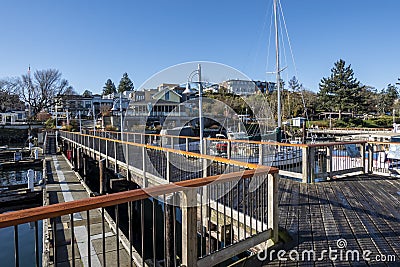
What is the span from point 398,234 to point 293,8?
14.0 meters

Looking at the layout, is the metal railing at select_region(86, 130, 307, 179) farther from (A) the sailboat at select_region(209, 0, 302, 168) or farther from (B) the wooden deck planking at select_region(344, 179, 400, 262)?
(B) the wooden deck planking at select_region(344, 179, 400, 262)

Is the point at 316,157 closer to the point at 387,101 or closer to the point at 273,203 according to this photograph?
the point at 273,203

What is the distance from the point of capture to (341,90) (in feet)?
141

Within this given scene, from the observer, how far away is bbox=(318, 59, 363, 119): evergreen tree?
42844 mm

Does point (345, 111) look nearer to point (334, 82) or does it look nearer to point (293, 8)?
point (334, 82)

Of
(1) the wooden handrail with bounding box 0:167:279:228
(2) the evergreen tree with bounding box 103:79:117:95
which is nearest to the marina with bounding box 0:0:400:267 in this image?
(1) the wooden handrail with bounding box 0:167:279:228

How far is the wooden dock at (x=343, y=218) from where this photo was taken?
304 centimetres

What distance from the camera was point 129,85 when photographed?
238 feet

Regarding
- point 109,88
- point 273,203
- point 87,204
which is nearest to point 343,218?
point 273,203

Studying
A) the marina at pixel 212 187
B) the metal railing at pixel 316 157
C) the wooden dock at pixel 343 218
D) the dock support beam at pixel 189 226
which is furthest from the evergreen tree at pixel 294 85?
the dock support beam at pixel 189 226

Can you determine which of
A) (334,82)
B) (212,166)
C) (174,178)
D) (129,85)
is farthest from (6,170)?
(129,85)

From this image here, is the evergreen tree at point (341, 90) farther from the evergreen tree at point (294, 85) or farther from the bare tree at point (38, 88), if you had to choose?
the bare tree at point (38, 88)

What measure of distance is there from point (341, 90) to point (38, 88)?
55.7m

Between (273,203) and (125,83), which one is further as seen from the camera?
(125,83)
